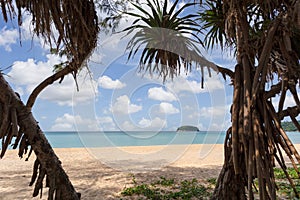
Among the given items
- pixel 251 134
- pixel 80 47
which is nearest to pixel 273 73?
pixel 251 134

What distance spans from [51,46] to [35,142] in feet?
3.05

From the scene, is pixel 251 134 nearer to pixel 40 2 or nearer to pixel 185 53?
pixel 185 53

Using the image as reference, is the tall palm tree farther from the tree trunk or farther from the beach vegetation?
the tree trunk

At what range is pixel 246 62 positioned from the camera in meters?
2.22

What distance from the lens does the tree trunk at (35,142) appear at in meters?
2.52

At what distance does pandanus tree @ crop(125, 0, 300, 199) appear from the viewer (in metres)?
1.87

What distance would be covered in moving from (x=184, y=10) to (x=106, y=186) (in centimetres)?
395

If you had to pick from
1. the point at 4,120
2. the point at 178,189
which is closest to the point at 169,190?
the point at 178,189

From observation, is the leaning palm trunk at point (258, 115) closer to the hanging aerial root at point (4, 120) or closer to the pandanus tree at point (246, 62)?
the pandanus tree at point (246, 62)

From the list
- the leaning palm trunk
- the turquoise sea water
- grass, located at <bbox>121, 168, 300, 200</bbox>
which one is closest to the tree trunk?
the turquoise sea water

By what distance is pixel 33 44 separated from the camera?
2488 millimetres

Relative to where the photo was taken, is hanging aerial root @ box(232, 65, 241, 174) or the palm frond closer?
hanging aerial root @ box(232, 65, 241, 174)

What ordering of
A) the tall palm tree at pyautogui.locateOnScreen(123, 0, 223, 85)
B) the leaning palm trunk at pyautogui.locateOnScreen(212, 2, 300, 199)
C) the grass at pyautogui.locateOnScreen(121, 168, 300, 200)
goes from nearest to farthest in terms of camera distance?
the leaning palm trunk at pyautogui.locateOnScreen(212, 2, 300, 199) → the tall palm tree at pyautogui.locateOnScreen(123, 0, 223, 85) → the grass at pyautogui.locateOnScreen(121, 168, 300, 200)

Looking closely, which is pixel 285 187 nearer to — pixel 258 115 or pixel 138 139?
pixel 258 115
